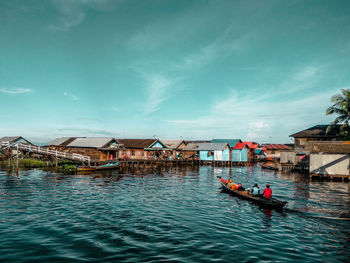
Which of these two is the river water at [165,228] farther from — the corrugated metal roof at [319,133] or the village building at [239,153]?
the village building at [239,153]

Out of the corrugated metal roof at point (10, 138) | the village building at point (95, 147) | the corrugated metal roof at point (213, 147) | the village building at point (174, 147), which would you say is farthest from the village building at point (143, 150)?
the corrugated metal roof at point (10, 138)

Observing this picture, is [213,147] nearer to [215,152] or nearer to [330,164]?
[215,152]

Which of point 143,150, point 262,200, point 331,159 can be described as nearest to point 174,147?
point 143,150

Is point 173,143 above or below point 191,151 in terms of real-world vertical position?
above

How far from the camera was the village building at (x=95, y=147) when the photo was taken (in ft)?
170

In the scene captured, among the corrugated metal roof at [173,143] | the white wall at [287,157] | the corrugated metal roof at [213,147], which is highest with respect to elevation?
the corrugated metal roof at [173,143]

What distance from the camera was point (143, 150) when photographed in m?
59.1

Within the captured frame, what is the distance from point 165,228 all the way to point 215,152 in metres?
50.8

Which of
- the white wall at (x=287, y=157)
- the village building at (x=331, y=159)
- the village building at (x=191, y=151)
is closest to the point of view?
the village building at (x=331, y=159)

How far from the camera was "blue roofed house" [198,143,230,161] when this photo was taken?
209 feet

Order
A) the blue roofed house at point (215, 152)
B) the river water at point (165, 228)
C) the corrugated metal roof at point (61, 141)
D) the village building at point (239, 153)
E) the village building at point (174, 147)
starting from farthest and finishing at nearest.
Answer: the village building at point (239, 153)
the village building at point (174, 147)
the blue roofed house at point (215, 152)
the corrugated metal roof at point (61, 141)
the river water at point (165, 228)

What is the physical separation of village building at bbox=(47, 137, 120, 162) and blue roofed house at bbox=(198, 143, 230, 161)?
23.0m

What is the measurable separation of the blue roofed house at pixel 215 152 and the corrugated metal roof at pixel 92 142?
25.1 metres

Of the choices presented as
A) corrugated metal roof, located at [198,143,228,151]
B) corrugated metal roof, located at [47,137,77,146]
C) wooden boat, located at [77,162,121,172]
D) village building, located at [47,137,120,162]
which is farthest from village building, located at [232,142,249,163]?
corrugated metal roof, located at [47,137,77,146]
